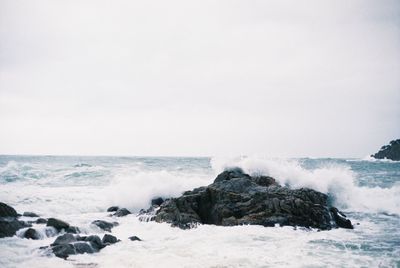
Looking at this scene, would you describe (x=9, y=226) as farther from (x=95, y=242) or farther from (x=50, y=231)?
(x=95, y=242)

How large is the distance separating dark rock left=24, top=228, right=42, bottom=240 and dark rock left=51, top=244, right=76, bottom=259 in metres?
1.88

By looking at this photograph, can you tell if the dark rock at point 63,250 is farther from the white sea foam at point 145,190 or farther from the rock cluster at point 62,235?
the white sea foam at point 145,190

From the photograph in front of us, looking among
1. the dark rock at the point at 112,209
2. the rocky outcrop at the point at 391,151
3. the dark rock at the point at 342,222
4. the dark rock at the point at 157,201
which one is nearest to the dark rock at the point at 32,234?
the dark rock at the point at 112,209

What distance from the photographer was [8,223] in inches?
460

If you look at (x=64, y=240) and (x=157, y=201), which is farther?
(x=157, y=201)

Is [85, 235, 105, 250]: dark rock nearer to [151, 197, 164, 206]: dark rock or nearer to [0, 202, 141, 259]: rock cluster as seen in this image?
[0, 202, 141, 259]: rock cluster

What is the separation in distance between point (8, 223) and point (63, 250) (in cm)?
361

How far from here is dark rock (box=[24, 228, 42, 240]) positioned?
1109 cm

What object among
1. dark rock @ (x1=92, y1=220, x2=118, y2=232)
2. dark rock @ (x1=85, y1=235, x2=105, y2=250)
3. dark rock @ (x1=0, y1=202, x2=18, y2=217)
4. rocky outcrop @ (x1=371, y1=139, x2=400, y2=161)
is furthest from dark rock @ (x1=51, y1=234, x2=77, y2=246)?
rocky outcrop @ (x1=371, y1=139, x2=400, y2=161)

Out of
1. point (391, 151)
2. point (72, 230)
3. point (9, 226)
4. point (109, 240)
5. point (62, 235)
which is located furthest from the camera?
point (391, 151)

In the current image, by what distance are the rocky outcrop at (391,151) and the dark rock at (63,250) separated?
329ft

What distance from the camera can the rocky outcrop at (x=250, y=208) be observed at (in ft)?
43.2

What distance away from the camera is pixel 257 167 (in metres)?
21.6

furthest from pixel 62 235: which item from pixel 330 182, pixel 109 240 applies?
pixel 330 182
